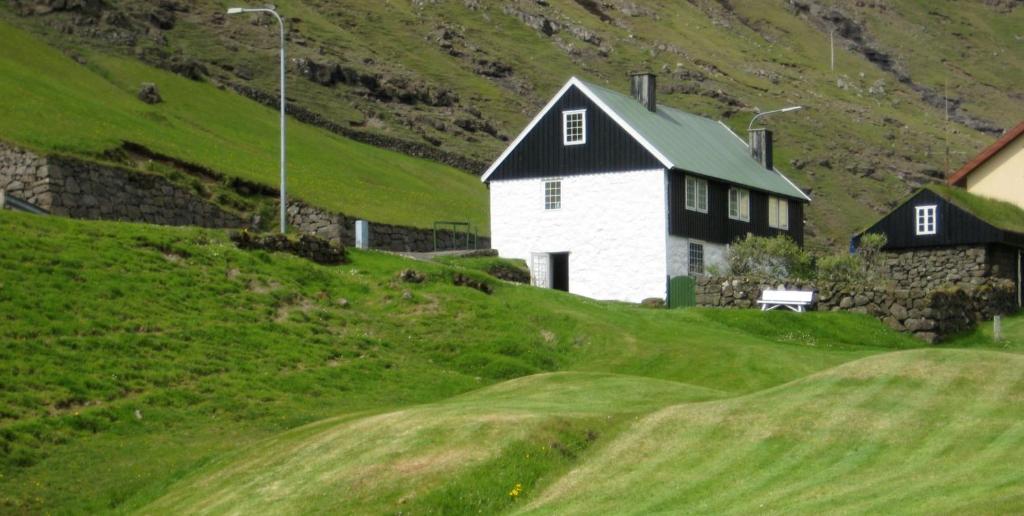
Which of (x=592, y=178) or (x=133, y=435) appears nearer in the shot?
(x=133, y=435)

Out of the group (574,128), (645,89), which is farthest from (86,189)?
(645,89)

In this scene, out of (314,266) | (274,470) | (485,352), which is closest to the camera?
(274,470)

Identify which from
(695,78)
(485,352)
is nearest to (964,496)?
(485,352)

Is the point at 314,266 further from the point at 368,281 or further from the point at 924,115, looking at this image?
the point at 924,115

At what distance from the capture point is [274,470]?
28.7 meters

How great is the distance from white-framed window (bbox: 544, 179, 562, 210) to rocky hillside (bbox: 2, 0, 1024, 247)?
1305 inches

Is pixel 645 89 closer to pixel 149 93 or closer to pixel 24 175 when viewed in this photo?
pixel 24 175

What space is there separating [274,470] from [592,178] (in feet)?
119

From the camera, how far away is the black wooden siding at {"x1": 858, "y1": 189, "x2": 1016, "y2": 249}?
65.2 metres

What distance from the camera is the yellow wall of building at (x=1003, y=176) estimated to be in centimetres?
7144

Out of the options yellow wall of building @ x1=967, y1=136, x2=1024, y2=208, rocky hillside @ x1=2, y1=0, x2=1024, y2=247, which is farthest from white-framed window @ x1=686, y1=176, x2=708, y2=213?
rocky hillside @ x1=2, y1=0, x2=1024, y2=247

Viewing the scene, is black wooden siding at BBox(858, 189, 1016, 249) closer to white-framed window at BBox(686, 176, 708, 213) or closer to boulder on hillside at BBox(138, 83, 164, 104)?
white-framed window at BBox(686, 176, 708, 213)

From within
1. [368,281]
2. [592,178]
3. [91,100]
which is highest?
[91,100]

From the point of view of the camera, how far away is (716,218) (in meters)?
65.7
